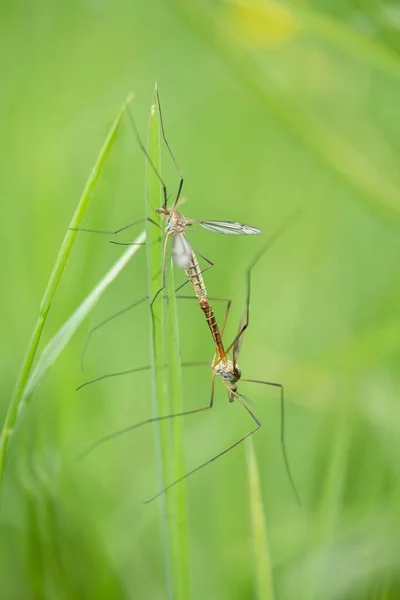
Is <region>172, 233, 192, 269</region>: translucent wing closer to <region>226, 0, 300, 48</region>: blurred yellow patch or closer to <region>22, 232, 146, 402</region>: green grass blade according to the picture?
<region>22, 232, 146, 402</region>: green grass blade

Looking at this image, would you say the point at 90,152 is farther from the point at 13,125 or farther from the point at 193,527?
the point at 193,527

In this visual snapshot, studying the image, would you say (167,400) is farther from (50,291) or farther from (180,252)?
(180,252)

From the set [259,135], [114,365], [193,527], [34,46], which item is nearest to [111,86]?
[34,46]

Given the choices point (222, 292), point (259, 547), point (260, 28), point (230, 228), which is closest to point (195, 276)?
point (230, 228)

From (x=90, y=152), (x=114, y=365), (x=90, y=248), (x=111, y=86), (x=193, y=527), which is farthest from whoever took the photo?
(x=111, y=86)

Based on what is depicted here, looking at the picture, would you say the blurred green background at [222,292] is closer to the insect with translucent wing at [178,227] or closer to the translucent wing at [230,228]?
the insect with translucent wing at [178,227]
